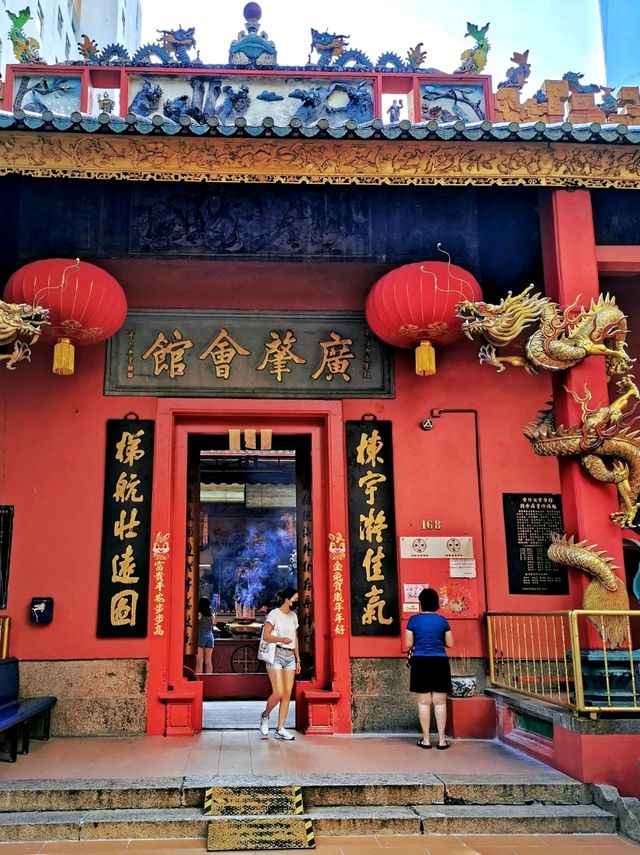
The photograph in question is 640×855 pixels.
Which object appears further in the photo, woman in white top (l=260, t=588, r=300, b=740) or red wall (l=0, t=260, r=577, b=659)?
red wall (l=0, t=260, r=577, b=659)

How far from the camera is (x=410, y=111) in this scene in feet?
25.1

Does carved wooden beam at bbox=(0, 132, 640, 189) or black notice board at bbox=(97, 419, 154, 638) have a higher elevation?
carved wooden beam at bbox=(0, 132, 640, 189)

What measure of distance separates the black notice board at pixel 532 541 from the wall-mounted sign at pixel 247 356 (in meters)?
1.80

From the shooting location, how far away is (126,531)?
7383mm

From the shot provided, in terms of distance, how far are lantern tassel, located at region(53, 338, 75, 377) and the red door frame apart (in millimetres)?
1187

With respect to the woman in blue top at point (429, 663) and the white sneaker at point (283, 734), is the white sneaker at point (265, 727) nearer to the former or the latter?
the white sneaker at point (283, 734)

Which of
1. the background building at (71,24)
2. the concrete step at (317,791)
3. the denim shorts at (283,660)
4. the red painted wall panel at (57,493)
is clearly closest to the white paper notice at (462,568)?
the denim shorts at (283,660)

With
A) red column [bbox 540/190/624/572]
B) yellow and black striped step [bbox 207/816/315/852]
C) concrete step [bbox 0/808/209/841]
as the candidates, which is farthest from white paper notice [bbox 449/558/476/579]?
concrete step [bbox 0/808/209/841]

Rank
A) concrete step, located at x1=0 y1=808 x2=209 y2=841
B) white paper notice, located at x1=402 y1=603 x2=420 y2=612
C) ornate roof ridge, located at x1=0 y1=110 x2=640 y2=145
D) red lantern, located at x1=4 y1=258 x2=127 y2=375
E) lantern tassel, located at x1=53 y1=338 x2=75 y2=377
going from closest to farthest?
concrete step, located at x1=0 y1=808 x2=209 y2=841 → ornate roof ridge, located at x1=0 y1=110 x2=640 y2=145 → red lantern, located at x1=4 y1=258 x2=127 y2=375 → lantern tassel, located at x1=53 y1=338 x2=75 y2=377 → white paper notice, located at x1=402 y1=603 x2=420 y2=612

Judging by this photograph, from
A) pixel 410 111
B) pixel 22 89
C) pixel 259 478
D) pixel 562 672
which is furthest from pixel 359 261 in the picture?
pixel 259 478

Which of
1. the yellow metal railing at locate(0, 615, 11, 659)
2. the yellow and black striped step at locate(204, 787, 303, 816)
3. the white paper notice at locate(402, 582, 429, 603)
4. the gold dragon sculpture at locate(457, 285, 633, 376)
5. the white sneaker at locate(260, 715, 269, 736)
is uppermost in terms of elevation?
the gold dragon sculpture at locate(457, 285, 633, 376)

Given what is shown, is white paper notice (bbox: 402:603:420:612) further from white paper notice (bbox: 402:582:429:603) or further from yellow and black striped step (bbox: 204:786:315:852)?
yellow and black striped step (bbox: 204:786:315:852)

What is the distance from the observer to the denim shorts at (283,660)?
696 cm

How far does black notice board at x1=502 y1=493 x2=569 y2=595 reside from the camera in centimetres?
758
